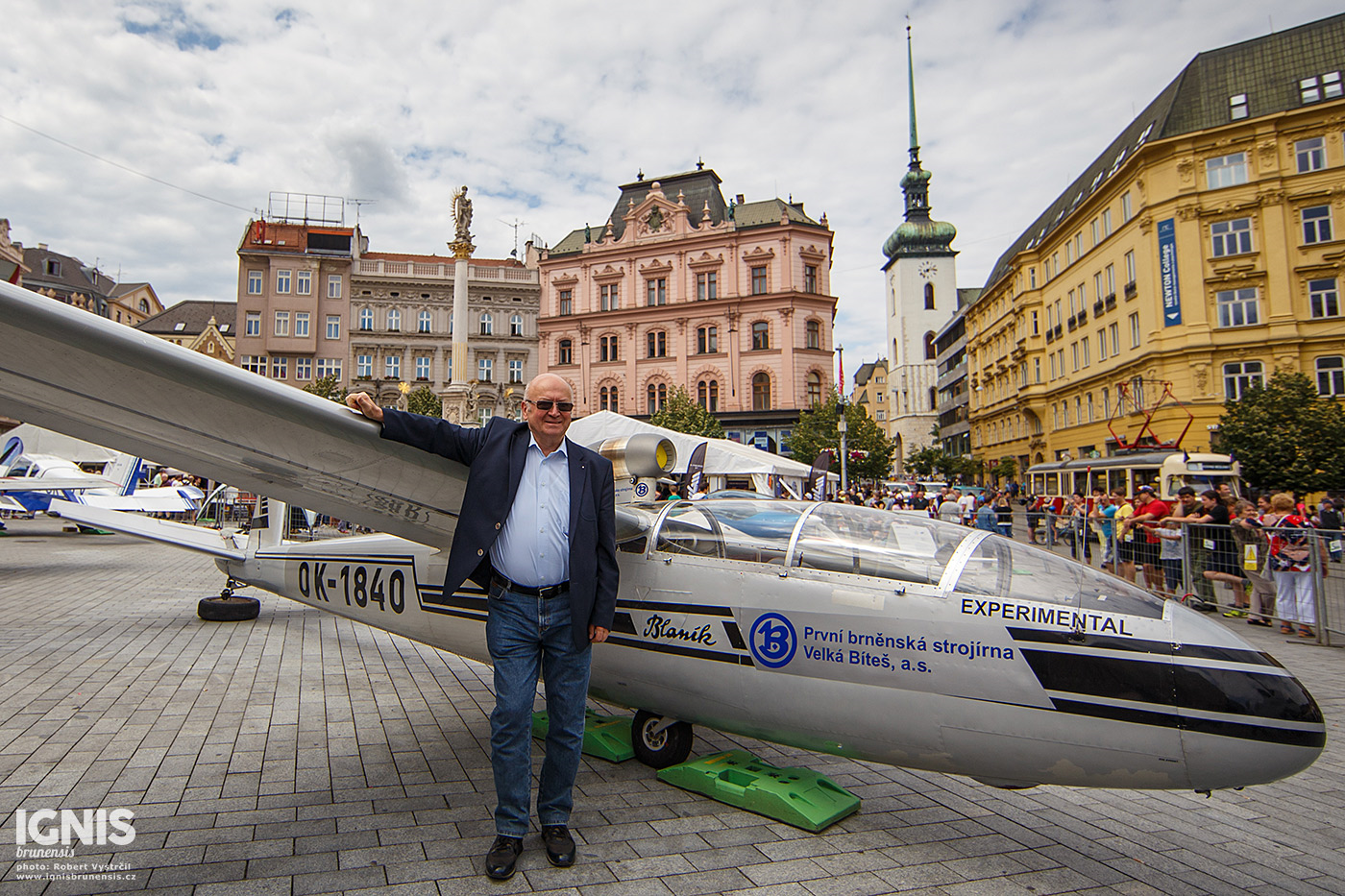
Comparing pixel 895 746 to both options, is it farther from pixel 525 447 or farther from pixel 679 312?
pixel 679 312

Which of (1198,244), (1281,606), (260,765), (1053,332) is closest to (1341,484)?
(1198,244)

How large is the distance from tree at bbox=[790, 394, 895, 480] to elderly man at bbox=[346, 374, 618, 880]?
3917 cm

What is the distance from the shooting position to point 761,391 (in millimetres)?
51188

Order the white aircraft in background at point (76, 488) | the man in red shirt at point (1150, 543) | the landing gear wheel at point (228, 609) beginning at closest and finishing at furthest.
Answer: the landing gear wheel at point (228, 609) → the man in red shirt at point (1150, 543) → the white aircraft in background at point (76, 488)

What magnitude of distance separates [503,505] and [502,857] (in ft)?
5.11

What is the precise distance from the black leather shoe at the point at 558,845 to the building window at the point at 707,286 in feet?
168

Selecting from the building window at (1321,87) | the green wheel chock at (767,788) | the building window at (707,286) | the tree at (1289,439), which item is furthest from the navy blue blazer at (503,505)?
the building window at (707,286)

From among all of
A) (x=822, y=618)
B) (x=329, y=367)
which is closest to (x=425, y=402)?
(x=329, y=367)

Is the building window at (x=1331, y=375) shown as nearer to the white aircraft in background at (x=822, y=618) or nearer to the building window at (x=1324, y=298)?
the building window at (x=1324, y=298)

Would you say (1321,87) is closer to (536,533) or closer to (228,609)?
(536,533)

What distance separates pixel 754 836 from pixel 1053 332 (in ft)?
162

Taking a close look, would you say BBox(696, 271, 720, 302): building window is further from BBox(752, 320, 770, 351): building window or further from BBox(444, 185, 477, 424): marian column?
BBox(444, 185, 477, 424): marian column

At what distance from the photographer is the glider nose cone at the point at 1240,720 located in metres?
2.92

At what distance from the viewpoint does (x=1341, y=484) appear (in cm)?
2177
